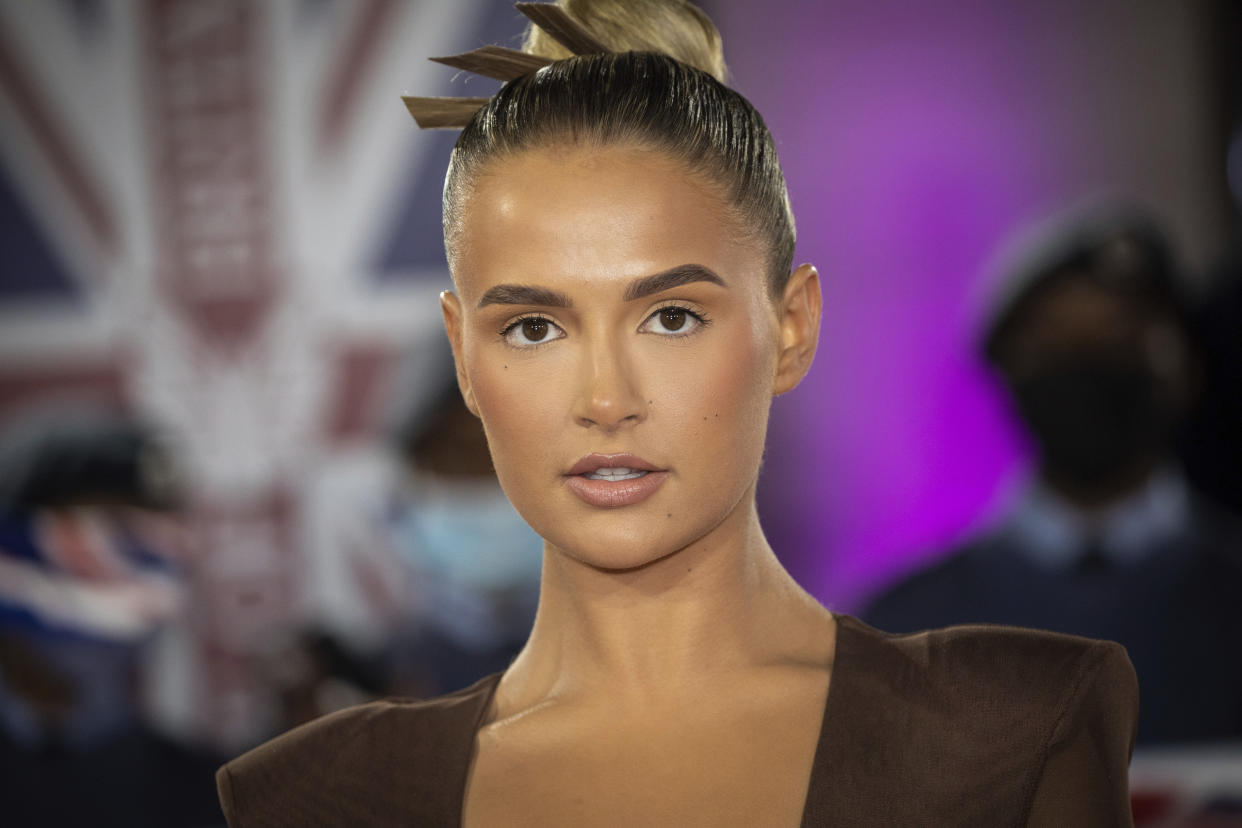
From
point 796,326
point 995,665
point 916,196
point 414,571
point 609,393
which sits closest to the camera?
point 609,393

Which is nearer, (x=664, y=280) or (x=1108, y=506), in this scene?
(x=664, y=280)

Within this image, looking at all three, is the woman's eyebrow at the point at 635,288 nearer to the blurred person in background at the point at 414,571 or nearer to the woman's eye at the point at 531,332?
the woman's eye at the point at 531,332

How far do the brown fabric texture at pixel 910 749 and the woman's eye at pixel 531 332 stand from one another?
49 centimetres

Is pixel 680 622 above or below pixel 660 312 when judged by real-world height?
below

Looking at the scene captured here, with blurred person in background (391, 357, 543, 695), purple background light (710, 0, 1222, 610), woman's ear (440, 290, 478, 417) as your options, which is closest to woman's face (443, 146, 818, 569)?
woman's ear (440, 290, 478, 417)

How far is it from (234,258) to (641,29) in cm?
245

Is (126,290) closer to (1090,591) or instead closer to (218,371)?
(218,371)

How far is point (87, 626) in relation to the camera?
3791 mm

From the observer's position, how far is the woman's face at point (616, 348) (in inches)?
56.1

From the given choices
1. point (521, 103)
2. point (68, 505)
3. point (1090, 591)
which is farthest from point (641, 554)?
point (68, 505)

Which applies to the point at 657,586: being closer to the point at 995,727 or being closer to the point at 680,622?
the point at 680,622

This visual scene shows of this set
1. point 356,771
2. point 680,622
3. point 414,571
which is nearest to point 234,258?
point 414,571

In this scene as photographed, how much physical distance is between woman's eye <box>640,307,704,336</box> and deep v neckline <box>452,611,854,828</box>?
0.45m

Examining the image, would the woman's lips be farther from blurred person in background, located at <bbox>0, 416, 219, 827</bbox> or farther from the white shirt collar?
blurred person in background, located at <bbox>0, 416, 219, 827</bbox>
